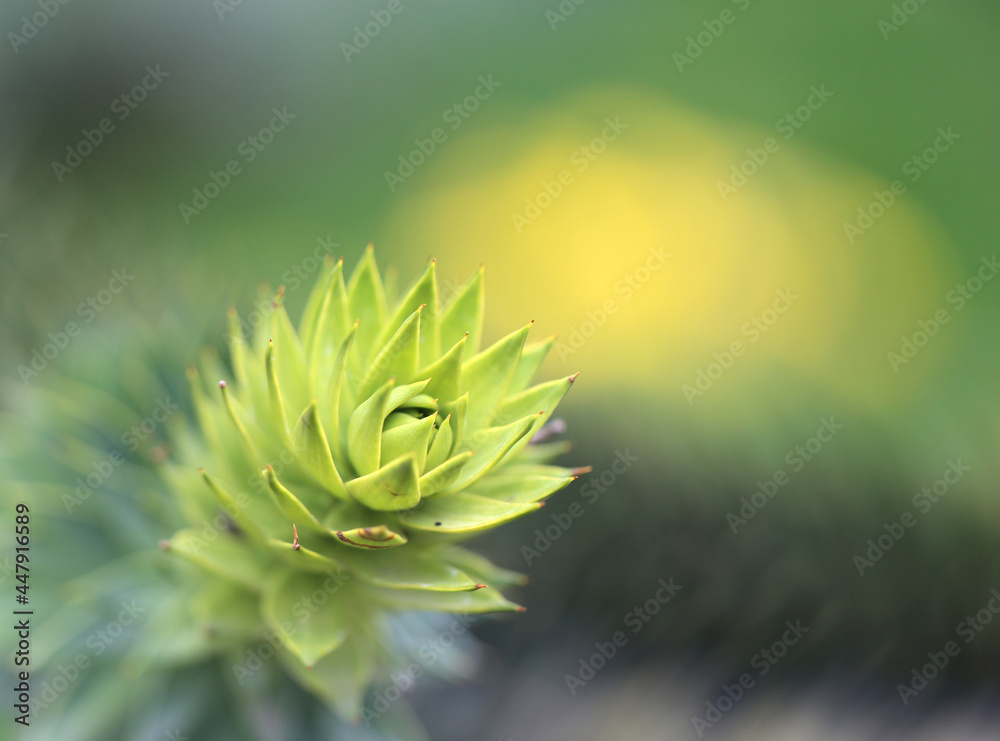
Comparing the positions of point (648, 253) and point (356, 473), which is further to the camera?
point (648, 253)

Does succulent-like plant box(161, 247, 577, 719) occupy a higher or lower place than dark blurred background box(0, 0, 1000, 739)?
lower

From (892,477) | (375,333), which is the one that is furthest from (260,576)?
(892,477)

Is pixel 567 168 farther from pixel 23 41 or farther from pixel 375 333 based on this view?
pixel 375 333

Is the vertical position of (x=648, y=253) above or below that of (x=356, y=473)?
above

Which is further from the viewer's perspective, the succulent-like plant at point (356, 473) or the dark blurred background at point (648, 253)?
the dark blurred background at point (648, 253)

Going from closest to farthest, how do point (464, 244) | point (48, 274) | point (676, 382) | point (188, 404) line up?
point (188, 404) < point (48, 274) < point (676, 382) < point (464, 244)
